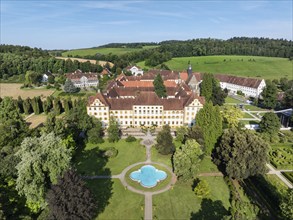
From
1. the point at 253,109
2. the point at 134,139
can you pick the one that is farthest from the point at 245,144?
the point at 253,109

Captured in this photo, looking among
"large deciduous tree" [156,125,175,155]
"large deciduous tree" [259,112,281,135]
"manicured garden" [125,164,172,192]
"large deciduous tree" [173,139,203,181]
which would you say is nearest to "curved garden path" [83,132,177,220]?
"manicured garden" [125,164,172,192]

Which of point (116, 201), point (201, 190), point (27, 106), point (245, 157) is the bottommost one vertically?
point (116, 201)

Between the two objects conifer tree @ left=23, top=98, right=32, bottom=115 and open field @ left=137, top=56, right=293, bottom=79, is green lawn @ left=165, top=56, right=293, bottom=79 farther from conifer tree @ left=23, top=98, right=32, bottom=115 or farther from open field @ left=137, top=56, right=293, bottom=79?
conifer tree @ left=23, top=98, right=32, bottom=115

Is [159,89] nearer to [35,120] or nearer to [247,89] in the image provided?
[35,120]

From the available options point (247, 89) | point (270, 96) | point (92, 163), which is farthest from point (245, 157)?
point (247, 89)

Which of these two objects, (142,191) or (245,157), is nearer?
(245,157)

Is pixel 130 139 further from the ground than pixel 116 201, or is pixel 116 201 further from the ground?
pixel 130 139
